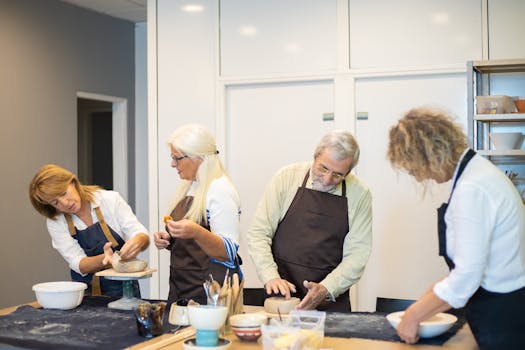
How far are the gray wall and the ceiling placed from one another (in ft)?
0.33

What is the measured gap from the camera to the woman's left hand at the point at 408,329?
2.21 m

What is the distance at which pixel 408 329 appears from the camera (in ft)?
7.29

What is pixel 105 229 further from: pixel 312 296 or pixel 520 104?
pixel 520 104

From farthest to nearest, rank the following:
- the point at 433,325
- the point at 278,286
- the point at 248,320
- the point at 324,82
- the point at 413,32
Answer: the point at 324,82 → the point at 413,32 → the point at 278,286 → the point at 248,320 → the point at 433,325

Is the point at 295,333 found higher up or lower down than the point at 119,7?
lower down

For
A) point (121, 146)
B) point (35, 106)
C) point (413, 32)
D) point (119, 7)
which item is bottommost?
point (121, 146)

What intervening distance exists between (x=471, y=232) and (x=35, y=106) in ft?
14.5

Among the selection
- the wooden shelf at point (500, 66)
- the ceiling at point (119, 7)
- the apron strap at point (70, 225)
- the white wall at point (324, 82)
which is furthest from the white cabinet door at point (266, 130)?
the ceiling at point (119, 7)

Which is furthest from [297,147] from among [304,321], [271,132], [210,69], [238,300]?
[304,321]

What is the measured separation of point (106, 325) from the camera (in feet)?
8.61

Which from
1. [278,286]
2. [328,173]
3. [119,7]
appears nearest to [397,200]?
[328,173]

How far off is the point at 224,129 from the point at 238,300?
223 centimetres

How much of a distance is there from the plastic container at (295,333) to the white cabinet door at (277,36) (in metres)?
2.50

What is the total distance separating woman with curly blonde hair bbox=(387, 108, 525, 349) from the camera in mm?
2043
